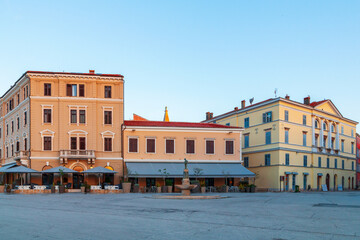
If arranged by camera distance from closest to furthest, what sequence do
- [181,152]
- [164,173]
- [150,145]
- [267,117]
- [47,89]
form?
[164,173]
[47,89]
[150,145]
[181,152]
[267,117]

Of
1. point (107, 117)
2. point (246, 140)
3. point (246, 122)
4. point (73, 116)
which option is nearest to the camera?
point (73, 116)

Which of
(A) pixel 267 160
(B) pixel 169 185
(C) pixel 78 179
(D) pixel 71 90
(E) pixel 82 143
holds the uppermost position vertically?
(D) pixel 71 90

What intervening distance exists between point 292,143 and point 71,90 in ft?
91.1

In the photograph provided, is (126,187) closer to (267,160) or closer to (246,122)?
(267,160)

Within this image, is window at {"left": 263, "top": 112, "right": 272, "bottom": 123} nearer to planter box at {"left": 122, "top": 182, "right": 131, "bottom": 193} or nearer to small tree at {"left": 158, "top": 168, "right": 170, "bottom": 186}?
small tree at {"left": 158, "top": 168, "right": 170, "bottom": 186}

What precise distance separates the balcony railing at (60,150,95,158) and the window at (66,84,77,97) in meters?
6.06

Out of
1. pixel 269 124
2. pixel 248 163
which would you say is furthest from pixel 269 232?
pixel 248 163

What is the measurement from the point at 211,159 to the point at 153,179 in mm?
6955

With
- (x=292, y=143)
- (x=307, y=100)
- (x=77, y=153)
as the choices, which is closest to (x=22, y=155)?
(x=77, y=153)

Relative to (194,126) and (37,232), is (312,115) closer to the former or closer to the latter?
(194,126)

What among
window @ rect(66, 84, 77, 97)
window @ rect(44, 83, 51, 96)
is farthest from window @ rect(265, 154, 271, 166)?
window @ rect(44, 83, 51, 96)

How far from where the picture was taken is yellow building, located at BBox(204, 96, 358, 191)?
5194cm

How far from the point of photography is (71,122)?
44469 mm

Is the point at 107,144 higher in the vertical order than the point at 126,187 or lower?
higher
